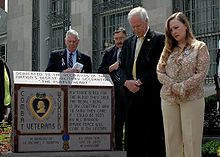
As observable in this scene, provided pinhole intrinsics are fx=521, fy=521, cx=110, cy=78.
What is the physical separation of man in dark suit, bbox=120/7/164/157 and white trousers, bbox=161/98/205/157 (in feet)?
2.59

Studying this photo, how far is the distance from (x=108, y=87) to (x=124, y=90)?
0.35 metres

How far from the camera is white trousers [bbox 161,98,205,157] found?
20.7ft

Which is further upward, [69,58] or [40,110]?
[69,58]

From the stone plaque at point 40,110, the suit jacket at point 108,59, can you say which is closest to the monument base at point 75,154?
the stone plaque at point 40,110

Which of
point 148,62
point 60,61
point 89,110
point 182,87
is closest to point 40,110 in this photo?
point 89,110

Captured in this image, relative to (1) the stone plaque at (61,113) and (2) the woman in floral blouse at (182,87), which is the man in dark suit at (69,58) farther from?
(2) the woman in floral blouse at (182,87)

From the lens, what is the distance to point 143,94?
7.34 meters

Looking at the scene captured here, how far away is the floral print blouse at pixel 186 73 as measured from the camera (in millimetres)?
6293

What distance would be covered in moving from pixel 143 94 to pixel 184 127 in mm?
1125

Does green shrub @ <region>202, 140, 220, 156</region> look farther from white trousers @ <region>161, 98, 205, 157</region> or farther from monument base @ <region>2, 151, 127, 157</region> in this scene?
white trousers @ <region>161, 98, 205, 157</region>

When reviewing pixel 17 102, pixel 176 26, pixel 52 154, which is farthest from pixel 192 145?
pixel 17 102

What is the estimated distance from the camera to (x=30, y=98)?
278 inches

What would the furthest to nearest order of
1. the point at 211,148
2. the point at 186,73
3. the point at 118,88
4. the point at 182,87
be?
the point at 211,148, the point at 118,88, the point at 186,73, the point at 182,87

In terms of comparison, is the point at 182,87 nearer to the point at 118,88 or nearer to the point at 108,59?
the point at 118,88
